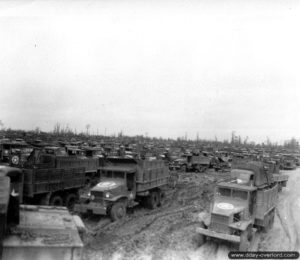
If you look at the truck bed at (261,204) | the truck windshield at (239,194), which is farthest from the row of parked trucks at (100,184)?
the truck bed at (261,204)

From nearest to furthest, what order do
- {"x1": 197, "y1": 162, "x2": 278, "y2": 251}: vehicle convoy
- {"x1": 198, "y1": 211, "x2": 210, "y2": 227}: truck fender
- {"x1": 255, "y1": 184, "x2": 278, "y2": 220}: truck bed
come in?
{"x1": 197, "y1": 162, "x2": 278, "y2": 251}: vehicle convoy → {"x1": 198, "y1": 211, "x2": 210, "y2": 227}: truck fender → {"x1": 255, "y1": 184, "x2": 278, "y2": 220}: truck bed

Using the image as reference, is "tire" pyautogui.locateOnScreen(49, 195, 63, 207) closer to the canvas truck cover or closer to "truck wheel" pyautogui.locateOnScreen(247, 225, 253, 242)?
the canvas truck cover

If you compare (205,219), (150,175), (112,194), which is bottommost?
(205,219)

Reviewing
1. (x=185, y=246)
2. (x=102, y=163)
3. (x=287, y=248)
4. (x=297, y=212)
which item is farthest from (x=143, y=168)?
(x=297, y=212)

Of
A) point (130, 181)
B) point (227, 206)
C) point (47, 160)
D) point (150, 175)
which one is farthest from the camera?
point (150, 175)

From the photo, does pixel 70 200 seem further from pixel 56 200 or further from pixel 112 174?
pixel 112 174

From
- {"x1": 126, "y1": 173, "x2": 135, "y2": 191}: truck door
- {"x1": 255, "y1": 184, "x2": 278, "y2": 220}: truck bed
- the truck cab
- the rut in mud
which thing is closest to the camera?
the rut in mud

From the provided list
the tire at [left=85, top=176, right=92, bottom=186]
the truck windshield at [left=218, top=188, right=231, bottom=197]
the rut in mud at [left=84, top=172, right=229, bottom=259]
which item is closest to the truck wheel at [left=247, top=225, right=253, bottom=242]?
the truck windshield at [left=218, top=188, right=231, bottom=197]

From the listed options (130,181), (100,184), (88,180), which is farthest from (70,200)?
(88,180)
